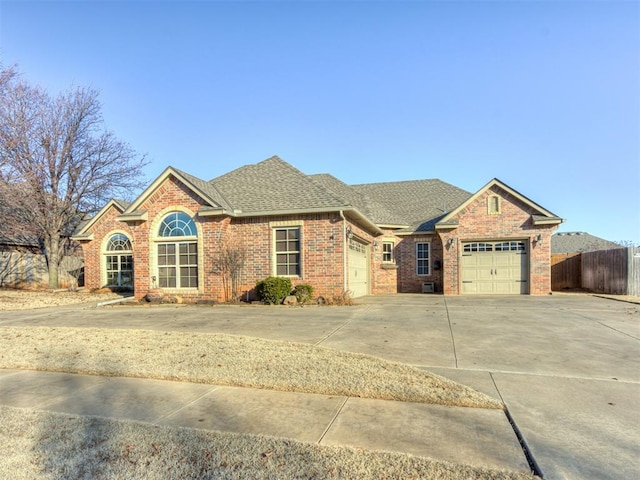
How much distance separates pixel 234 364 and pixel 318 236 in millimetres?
9191

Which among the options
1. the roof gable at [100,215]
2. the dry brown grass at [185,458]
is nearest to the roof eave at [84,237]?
the roof gable at [100,215]

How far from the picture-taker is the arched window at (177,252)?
1544 cm

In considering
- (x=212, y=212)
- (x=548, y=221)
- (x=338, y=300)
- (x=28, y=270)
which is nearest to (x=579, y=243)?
(x=548, y=221)

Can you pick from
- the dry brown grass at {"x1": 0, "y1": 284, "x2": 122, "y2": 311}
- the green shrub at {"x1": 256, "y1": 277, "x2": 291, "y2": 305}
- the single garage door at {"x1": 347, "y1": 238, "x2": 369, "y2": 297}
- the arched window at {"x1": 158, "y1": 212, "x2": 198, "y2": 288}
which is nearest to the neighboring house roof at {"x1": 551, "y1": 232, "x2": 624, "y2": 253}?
the single garage door at {"x1": 347, "y1": 238, "x2": 369, "y2": 297}

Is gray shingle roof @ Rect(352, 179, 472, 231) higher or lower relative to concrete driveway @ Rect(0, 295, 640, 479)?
higher

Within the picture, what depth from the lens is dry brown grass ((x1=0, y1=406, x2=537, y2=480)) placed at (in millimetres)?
2910

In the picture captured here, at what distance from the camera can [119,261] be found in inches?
806

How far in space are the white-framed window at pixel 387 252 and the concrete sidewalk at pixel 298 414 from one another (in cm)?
1626

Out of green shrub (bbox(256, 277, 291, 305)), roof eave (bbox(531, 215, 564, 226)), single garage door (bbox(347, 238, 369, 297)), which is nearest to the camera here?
green shrub (bbox(256, 277, 291, 305))

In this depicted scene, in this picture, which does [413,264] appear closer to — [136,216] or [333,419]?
[136,216]

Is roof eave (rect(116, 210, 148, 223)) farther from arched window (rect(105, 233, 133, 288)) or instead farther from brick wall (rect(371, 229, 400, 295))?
brick wall (rect(371, 229, 400, 295))

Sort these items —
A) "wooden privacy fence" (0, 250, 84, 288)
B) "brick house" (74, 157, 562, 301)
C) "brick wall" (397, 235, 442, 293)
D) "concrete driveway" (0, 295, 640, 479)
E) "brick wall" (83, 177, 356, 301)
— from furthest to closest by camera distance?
"wooden privacy fence" (0, 250, 84, 288), "brick wall" (397, 235, 442, 293), "brick house" (74, 157, 562, 301), "brick wall" (83, 177, 356, 301), "concrete driveway" (0, 295, 640, 479)

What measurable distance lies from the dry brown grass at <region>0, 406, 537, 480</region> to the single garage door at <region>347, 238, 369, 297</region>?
12.3 meters

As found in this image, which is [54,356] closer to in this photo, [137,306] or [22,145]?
[137,306]
